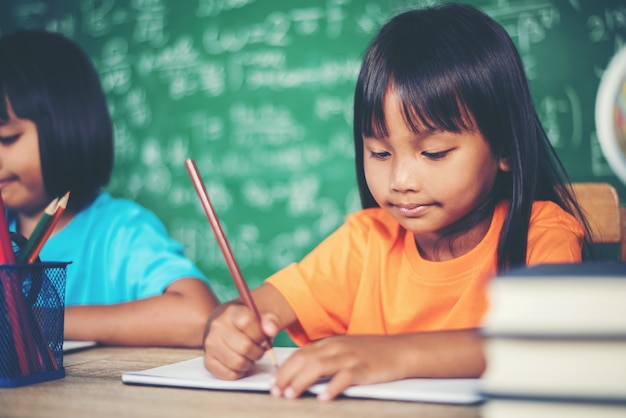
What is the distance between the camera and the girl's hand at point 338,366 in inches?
23.6

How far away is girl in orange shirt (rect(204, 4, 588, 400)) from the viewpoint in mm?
905

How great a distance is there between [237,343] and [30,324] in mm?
228

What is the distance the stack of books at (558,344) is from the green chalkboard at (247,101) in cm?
183

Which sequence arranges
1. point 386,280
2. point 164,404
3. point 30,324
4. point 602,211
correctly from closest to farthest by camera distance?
point 164,404, point 30,324, point 386,280, point 602,211

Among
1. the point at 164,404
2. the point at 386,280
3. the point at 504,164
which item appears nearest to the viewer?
the point at 164,404

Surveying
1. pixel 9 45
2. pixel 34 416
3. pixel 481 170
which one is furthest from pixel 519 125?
pixel 9 45

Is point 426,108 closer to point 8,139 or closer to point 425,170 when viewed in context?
point 425,170

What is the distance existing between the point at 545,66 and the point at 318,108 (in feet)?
2.68

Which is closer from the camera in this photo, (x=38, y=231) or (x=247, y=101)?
(x=38, y=231)

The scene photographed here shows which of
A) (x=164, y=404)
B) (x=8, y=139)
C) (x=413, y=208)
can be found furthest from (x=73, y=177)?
(x=164, y=404)

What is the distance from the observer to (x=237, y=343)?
0.72 m

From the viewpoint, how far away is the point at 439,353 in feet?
2.21

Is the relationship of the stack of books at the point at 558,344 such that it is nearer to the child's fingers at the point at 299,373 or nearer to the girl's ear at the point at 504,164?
the child's fingers at the point at 299,373

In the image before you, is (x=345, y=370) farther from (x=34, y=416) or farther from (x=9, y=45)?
(x=9, y=45)
